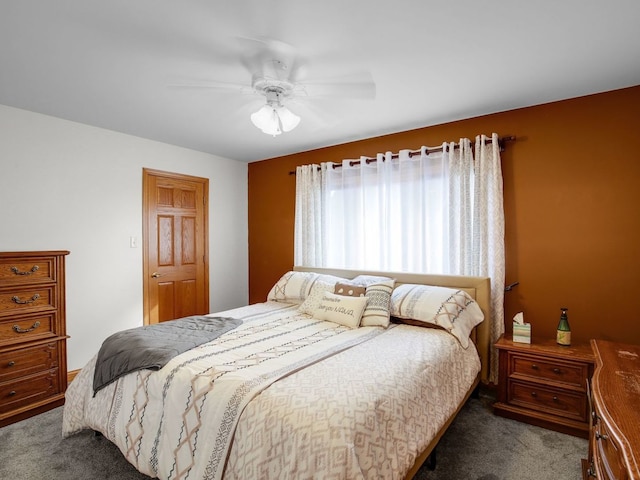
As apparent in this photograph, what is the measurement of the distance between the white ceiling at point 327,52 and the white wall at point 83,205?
0.95ft

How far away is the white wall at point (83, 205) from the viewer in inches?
112

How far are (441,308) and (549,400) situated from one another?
931mm

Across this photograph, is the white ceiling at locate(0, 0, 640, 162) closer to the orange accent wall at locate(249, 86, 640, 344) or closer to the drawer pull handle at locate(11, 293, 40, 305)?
the orange accent wall at locate(249, 86, 640, 344)

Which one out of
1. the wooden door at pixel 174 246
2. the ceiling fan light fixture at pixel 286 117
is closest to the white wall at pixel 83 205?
the wooden door at pixel 174 246

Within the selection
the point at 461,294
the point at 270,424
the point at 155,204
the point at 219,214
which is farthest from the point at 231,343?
the point at 219,214

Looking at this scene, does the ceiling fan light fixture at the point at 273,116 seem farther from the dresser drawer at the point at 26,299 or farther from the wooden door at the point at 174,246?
the dresser drawer at the point at 26,299

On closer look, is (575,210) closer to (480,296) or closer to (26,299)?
(480,296)

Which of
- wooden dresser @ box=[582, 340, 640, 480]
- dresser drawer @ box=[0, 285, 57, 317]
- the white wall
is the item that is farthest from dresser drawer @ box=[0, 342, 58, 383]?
wooden dresser @ box=[582, 340, 640, 480]

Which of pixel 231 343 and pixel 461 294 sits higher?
pixel 461 294

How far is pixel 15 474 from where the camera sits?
1.93 m

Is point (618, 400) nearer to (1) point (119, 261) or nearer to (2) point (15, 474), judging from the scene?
(2) point (15, 474)

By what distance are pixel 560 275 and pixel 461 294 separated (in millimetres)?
782

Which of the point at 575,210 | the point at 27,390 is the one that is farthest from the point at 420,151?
the point at 27,390

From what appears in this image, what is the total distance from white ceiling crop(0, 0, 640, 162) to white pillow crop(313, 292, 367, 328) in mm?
1573
